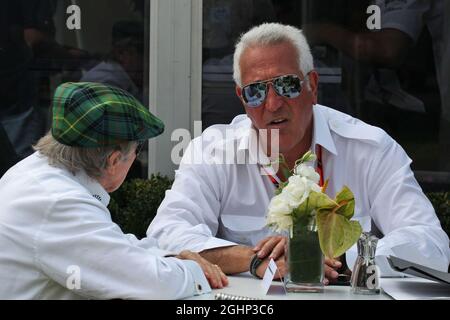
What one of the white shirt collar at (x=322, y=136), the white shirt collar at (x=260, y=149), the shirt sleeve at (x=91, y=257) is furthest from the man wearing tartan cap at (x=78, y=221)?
the white shirt collar at (x=322, y=136)

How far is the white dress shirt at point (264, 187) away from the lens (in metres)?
3.51

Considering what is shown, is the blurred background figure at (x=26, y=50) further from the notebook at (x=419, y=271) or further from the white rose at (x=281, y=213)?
the notebook at (x=419, y=271)

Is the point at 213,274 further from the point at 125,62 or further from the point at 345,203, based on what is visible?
the point at 125,62

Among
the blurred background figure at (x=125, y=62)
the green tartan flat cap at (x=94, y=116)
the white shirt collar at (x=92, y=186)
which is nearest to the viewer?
the green tartan flat cap at (x=94, y=116)

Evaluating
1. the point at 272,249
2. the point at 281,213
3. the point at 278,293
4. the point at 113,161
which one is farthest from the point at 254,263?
the point at 113,161

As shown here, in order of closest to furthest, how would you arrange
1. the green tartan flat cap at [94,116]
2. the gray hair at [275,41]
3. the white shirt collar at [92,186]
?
1. the green tartan flat cap at [94,116]
2. the white shirt collar at [92,186]
3. the gray hair at [275,41]

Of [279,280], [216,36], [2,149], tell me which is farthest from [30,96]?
[279,280]

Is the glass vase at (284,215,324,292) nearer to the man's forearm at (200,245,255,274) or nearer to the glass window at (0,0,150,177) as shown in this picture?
the man's forearm at (200,245,255,274)

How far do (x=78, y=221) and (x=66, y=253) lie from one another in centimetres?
10

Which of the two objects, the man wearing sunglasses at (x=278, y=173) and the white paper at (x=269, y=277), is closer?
the white paper at (x=269, y=277)

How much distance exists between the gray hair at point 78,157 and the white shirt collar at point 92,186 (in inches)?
0.6

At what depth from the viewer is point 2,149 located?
5.67m
